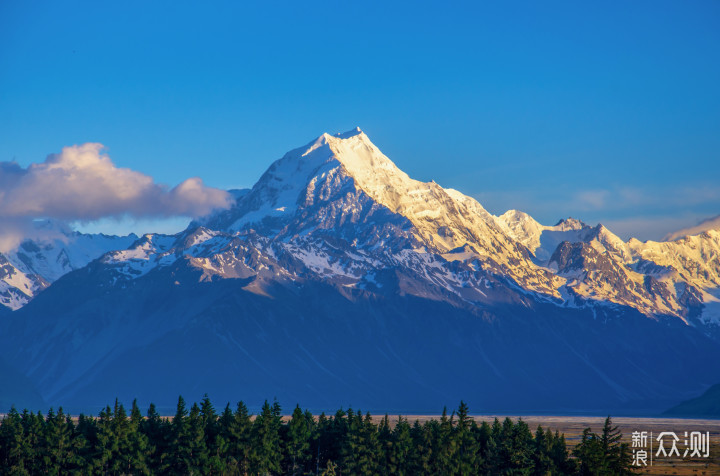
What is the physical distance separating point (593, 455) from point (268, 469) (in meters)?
56.4

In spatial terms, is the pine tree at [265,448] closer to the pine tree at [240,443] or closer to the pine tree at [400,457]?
the pine tree at [240,443]

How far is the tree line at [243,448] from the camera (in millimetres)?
170125

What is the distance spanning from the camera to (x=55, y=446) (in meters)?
172

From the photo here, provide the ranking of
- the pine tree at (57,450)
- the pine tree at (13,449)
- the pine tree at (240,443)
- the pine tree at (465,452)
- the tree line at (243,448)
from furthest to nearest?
the pine tree at (240,443)
the pine tree at (465,452)
the pine tree at (13,449)
the pine tree at (57,450)
the tree line at (243,448)

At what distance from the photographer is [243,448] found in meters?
175

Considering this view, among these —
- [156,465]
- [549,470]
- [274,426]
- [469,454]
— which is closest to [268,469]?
[274,426]

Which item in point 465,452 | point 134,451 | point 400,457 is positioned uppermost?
point 465,452

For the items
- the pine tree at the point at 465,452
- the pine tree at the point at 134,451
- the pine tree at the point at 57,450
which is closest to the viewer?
the pine tree at the point at 57,450

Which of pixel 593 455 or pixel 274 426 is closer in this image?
pixel 593 455

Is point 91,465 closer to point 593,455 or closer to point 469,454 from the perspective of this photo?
point 469,454

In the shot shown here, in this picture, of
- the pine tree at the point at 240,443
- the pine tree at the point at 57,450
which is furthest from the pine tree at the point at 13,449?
the pine tree at the point at 240,443

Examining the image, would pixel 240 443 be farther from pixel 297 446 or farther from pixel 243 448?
pixel 297 446

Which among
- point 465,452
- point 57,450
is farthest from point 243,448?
point 465,452

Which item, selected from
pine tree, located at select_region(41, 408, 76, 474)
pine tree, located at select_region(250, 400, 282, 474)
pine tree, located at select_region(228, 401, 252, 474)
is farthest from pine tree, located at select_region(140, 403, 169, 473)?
pine tree, located at select_region(250, 400, 282, 474)
